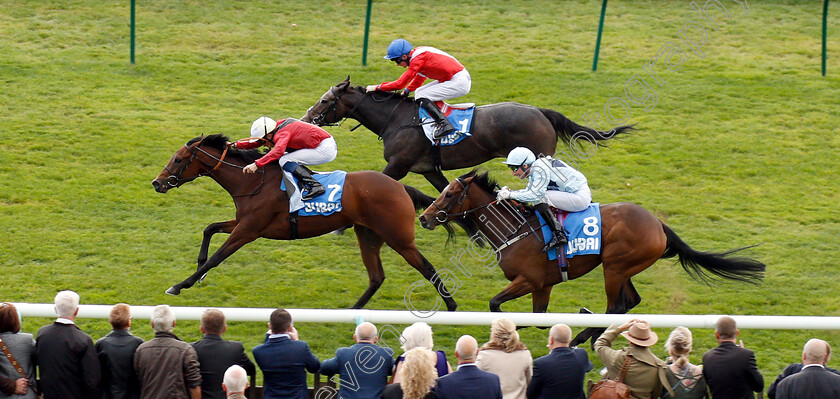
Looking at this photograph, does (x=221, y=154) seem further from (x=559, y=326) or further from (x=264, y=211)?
(x=559, y=326)

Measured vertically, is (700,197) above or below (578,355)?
below

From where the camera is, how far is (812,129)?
41.1 ft

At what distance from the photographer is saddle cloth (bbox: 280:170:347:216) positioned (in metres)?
7.81

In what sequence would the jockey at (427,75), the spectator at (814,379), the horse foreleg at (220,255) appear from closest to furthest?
the spectator at (814,379) → the horse foreleg at (220,255) → the jockey at (427,75)

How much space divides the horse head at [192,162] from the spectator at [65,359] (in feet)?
9.86

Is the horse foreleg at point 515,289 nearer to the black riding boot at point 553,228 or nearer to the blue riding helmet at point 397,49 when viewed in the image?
the black riding boot at point 553,228

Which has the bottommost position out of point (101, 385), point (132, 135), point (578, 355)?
point (132, 135)

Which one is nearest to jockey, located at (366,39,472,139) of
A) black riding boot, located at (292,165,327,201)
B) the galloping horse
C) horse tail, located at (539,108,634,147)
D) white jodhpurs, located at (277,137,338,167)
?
the galloping horse

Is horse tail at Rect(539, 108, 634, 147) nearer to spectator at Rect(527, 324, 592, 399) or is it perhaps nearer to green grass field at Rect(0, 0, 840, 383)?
green grass field at Rect(0, 0, 840, 383)

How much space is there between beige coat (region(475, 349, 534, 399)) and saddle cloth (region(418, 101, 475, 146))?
440cm

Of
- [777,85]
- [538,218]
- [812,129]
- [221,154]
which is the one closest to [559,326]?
[538,218]

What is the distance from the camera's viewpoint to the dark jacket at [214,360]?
5.21 meters

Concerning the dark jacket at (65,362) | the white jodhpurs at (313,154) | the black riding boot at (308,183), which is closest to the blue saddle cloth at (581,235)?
the black riding boot at (308,183)

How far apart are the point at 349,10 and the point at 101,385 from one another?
1113cm
